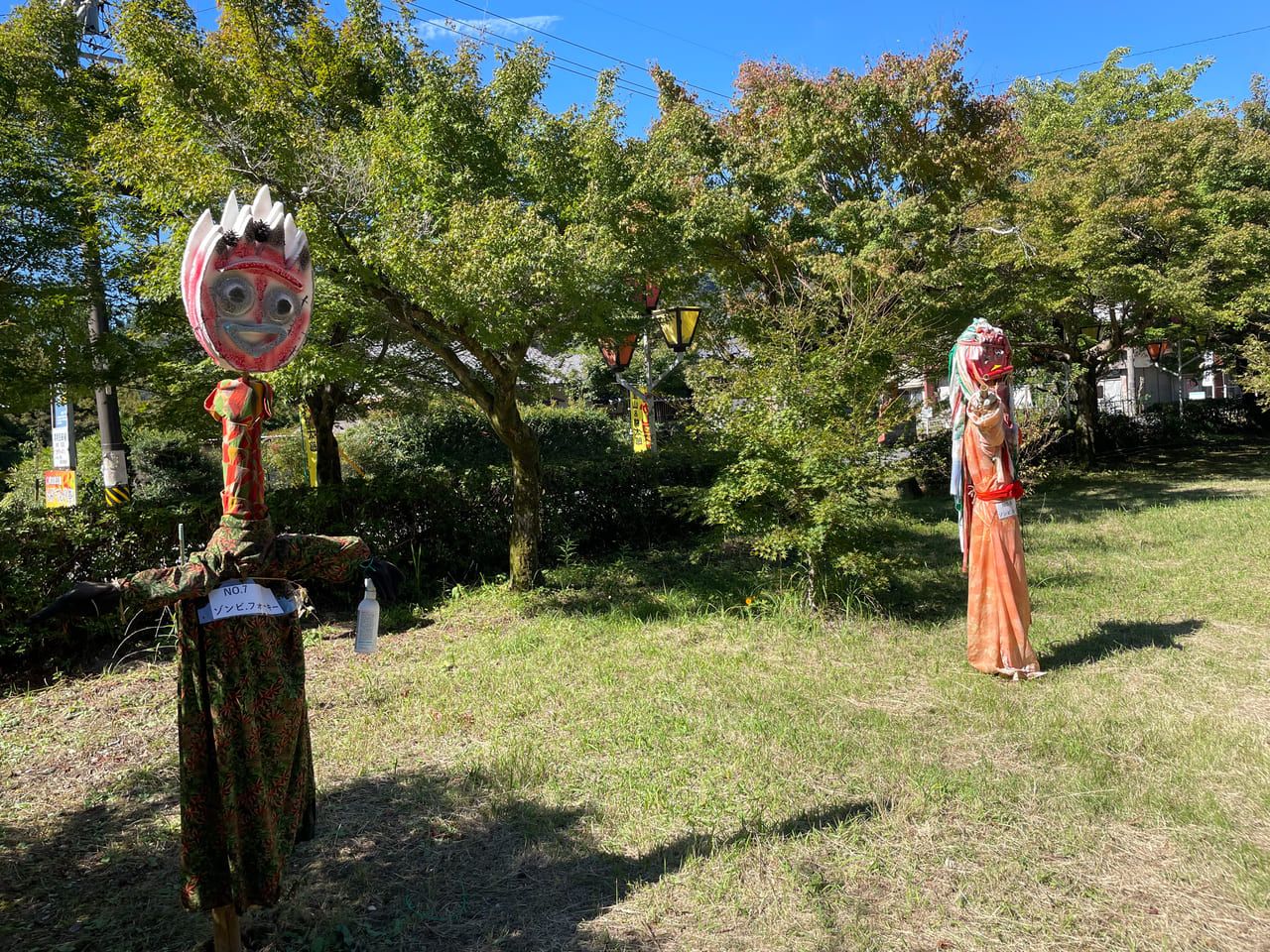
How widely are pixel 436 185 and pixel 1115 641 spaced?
666 cm

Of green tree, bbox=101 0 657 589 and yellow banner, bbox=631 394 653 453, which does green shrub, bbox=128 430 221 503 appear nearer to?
yellow banner, bbox=631 394 653 453

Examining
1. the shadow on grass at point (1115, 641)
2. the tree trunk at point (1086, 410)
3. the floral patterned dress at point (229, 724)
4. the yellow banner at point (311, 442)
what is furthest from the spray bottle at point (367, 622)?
the tree trunk at point (1086, 410)

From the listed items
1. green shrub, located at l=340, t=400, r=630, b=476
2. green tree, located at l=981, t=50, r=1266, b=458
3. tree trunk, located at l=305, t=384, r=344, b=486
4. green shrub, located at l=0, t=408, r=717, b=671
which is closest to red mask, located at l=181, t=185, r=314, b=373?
green shrub, located at l=0, t=408, r=717, b=671

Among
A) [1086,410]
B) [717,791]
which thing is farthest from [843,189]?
[717,791]

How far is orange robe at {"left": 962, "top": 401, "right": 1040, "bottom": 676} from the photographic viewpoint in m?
5.45

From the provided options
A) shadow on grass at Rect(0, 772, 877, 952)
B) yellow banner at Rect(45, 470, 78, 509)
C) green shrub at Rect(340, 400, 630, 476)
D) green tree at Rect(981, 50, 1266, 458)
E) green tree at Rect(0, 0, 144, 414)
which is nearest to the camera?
shadow on grass at Rect(0, 772, 877, 952)

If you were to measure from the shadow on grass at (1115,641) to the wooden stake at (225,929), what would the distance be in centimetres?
525

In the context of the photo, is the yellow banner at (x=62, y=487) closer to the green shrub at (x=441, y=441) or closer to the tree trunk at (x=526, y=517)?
the tree trunk at (x=526, y=517)

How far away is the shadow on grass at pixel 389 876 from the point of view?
3.07 meters

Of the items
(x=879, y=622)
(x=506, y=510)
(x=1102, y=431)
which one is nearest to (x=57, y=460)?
(x=506, y=510)

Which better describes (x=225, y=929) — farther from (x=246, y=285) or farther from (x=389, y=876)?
(x=246, y=285)

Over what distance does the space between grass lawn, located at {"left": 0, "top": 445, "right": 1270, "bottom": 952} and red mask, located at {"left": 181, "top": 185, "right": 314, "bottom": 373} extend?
2248mm

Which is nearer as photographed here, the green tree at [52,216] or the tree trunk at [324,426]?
the green tree at [52,216]

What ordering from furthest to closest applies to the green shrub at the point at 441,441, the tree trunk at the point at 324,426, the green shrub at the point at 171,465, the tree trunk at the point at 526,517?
the green shrub at the point at 441,441
the green shrub at the point at 171,465
the tree trunk at the point at 324,426
the tree trunk at the point at 526,517
